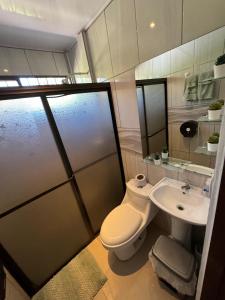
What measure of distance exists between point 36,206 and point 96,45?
6.02ft

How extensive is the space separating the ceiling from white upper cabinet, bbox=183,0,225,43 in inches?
31.2

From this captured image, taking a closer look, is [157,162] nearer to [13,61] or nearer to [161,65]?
[161,65]

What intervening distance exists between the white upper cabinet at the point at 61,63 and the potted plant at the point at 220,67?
1958mm

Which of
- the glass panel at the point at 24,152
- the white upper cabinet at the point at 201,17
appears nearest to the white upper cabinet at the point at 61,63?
the glass panel at the point at 24,152

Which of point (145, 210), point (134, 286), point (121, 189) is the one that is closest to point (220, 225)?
point (145, 210)

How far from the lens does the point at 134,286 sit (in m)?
1.28

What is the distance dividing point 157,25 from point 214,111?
785mm

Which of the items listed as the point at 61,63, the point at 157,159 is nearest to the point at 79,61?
the point at 61,63

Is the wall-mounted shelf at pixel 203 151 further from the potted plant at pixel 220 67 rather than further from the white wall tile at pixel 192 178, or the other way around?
the potted plant at pixel 220 67

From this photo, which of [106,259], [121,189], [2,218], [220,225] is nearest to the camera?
[220,225]

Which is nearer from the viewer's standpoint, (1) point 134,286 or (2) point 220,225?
(2) point 220,225

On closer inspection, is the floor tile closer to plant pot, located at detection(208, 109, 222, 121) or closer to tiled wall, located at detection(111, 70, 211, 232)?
tiled wall, located at detection(111, 70, 211, 232)

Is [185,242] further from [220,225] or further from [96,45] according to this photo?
[96,45]

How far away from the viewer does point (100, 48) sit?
1590 millimetres
